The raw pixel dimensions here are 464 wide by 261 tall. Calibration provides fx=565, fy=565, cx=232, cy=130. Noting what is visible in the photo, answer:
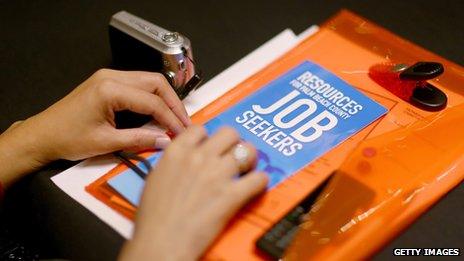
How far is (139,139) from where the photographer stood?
29.8 inches

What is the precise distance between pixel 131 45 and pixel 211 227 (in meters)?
0.35

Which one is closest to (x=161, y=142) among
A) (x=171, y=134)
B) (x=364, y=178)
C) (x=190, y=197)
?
(x=171, y=134)

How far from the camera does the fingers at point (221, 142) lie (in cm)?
68

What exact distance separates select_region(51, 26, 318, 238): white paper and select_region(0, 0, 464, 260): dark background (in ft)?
0.07

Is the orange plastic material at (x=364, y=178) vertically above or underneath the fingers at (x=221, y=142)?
underneath

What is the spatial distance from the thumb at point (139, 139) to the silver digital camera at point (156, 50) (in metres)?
0.11

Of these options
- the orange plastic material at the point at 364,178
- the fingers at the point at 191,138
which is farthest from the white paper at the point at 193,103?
the fingers at the point at 191,138

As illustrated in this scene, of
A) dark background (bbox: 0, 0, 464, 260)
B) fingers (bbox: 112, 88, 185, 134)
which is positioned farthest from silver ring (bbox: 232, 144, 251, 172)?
dark background (bbox: 0, 0, 464, 260)

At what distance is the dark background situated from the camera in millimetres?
Result: 793

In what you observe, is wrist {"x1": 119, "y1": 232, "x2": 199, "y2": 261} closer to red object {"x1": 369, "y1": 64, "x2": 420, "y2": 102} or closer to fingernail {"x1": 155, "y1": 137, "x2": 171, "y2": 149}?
fingernail {"x1": 155, "y1": 137, "x2": 171, "y2": 149}

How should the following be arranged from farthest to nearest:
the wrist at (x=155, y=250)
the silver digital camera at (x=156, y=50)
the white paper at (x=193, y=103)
A: the silver digital camera at (x=156, y=50) < the white paper at (x=193, y=103) < the wrist at (x=155, y=250)

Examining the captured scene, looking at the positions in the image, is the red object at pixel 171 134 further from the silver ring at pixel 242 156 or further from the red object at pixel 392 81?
the red object at pixel 392 81

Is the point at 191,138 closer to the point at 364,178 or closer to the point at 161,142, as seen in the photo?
the point at 161,142

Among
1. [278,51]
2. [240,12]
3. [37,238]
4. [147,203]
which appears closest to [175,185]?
[147,203]
